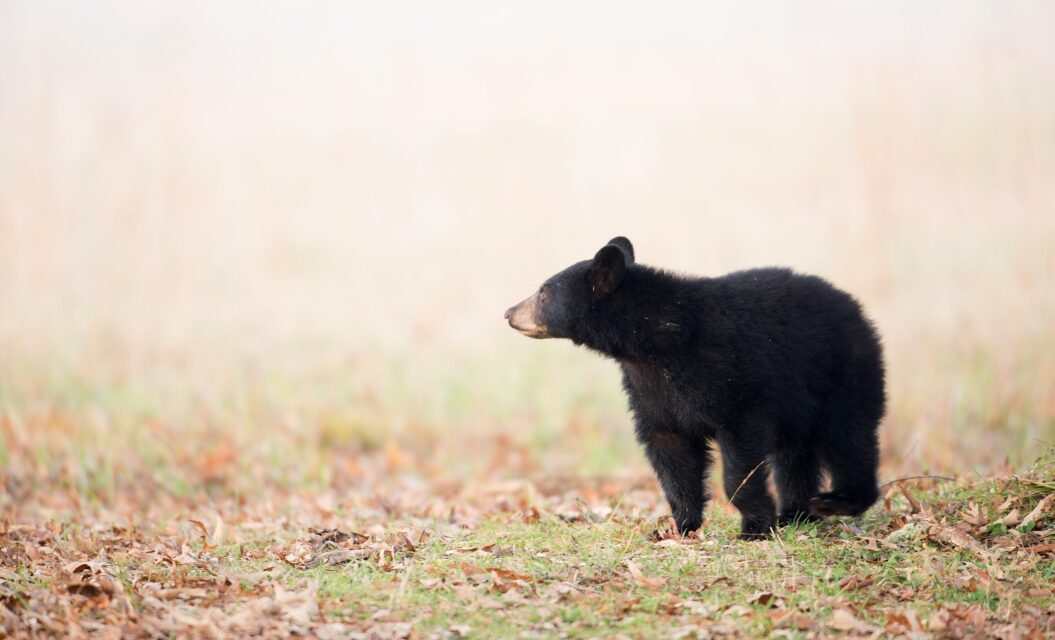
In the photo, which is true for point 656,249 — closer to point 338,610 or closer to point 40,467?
point 40,467

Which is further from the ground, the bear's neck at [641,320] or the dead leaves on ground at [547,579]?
the bear's neck at [641,320]

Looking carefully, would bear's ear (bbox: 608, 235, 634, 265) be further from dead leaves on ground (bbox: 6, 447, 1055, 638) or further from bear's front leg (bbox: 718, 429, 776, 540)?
dead leaves on ground (bbox: 6, 447, 1055, 638)

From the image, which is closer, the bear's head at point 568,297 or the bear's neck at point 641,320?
the bear's neck at point 641,320

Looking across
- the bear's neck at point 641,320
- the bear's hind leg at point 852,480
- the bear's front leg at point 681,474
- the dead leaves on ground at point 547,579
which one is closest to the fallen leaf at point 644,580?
the dead leaves on ground at point 547,579

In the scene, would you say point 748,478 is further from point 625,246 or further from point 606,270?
point 625,246

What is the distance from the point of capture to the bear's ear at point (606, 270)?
6046mm

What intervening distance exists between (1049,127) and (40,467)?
14.5 meters

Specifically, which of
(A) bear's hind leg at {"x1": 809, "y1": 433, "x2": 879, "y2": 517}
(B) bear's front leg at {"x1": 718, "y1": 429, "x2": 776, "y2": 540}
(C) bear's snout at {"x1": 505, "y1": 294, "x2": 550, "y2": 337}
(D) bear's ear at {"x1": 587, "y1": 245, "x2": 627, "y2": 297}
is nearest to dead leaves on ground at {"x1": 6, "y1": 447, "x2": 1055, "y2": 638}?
(A) bear's hind leg at {"x1": 809, "y1": 433, "x2": 879, "y2": 517}

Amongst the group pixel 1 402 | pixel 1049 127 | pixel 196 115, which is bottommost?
pixel 1 402

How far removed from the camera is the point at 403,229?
16875mm

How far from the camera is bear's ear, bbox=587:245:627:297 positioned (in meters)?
6.05

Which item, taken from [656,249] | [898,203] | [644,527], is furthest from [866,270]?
[644,527]

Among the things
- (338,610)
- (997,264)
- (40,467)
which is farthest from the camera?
(997,264)

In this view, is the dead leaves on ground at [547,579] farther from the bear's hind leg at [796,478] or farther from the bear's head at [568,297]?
the bear's head at [568,297]
